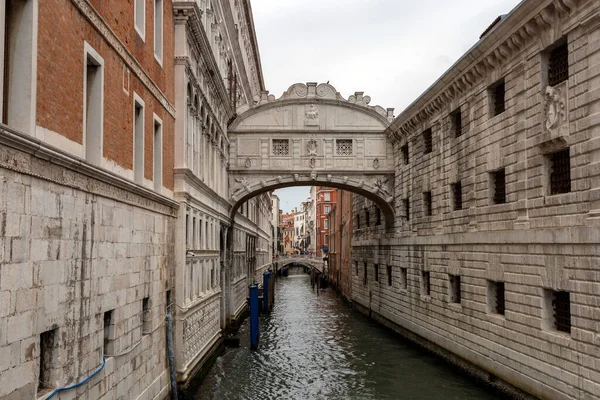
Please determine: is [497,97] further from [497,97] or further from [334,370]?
[334,370]

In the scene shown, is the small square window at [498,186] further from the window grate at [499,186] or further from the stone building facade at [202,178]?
the stone building facade at [202,178]

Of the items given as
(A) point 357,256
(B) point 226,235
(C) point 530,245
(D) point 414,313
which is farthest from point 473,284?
(A) point 357,256

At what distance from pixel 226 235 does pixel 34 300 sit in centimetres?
1743

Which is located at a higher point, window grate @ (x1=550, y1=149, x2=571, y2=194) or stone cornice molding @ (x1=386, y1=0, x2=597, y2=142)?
stone cornice molding @ (x1=386, y1=0, x2=597, y2=142)

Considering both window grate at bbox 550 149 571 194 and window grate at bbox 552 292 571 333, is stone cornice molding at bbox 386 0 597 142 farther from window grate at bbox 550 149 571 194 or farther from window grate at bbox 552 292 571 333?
window grate at bbox 552 292 571 333

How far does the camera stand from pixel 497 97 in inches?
578

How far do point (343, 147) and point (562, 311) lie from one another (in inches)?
514

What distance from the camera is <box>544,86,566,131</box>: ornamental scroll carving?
11.4 m

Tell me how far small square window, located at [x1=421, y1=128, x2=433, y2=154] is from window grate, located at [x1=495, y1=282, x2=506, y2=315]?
→ 21.7ft

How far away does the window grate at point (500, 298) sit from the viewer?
1418 centimetres

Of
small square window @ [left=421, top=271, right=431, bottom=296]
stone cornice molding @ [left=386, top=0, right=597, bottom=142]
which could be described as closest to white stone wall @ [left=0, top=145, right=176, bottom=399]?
stone cornice molding @ [left=386, top=0, right=597, bottom=142]

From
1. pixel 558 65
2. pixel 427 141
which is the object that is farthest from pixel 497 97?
pixel 427 141

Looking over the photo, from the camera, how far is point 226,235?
Result: 23500 mm

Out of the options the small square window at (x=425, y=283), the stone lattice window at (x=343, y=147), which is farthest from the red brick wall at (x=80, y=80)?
the stone lattice window at (x=343, y=147)
